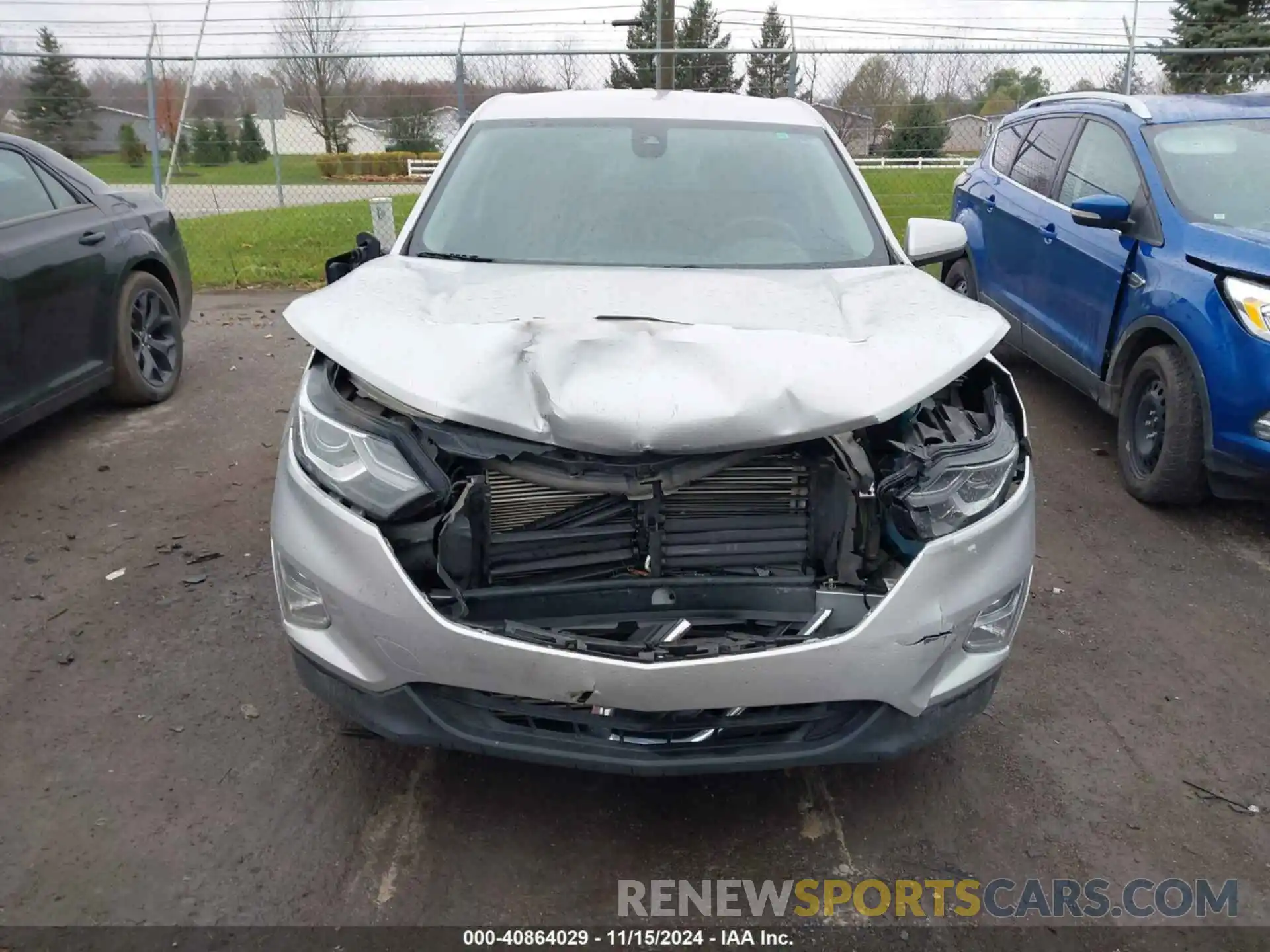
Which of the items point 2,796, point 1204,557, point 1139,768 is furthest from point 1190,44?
point 2,796

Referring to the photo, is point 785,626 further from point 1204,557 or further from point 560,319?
point 1204,557

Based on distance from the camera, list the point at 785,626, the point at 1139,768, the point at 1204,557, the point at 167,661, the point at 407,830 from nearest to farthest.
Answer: the point at 785,626 → the point at 407,830 → the point at 1139,768 → the point at 167,661 → the point at 1204,557

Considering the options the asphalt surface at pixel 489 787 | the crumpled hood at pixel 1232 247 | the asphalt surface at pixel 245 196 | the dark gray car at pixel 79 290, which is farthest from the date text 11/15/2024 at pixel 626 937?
the asphalt surface at pixel 245 196

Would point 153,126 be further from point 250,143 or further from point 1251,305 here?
point 1251,305

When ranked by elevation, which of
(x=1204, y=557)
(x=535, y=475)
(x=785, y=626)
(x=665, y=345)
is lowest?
(x=1204, y=557)

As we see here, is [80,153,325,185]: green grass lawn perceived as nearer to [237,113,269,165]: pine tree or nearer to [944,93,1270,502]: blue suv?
[237,113,269,165]: pine tree

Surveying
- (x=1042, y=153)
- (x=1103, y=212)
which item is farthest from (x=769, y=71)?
(x=1103, y=212)

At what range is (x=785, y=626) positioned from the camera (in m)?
2.27

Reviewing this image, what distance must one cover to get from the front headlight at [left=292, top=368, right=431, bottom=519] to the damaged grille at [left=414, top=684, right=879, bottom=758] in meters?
0.44

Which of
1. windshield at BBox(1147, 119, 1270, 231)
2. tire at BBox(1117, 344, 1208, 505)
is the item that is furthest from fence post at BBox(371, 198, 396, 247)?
tire at BBox(1117, 344, 1208, 505)

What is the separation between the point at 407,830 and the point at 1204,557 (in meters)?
3.47

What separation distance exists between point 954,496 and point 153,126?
12.0 m

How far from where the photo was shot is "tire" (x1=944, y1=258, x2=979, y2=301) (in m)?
6.68

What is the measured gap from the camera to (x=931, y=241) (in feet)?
12.1
